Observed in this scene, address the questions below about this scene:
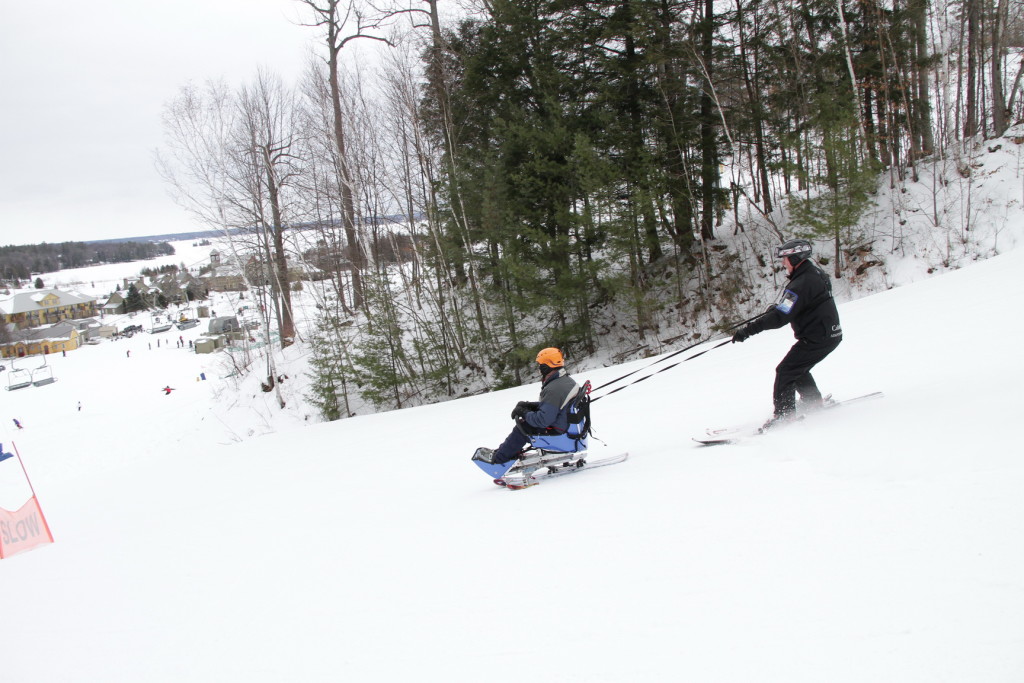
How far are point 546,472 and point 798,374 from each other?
2657 mm

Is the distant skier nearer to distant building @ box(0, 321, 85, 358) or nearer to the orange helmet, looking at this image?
the orange helmet

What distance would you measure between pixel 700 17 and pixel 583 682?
19.3 metres

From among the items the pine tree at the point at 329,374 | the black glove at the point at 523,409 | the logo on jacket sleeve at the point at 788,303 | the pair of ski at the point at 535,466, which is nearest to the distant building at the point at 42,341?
the pine tree at the point at 329,374

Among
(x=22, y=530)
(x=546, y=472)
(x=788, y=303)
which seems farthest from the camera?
(x=22, y=530)

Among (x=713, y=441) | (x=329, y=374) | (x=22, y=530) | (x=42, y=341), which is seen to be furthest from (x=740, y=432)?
(x=42, y=341)

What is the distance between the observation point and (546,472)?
5.82 metres

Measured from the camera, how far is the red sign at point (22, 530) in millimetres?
7023

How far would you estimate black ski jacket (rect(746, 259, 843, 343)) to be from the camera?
5.05 meters

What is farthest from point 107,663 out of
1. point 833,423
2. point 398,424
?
point 398,424

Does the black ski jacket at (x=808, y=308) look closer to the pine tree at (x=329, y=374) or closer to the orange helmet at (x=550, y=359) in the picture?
the orange helmet at (x=550, y=359)

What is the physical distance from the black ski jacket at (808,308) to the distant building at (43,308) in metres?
105

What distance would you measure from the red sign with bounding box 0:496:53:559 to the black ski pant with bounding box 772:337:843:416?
882cm

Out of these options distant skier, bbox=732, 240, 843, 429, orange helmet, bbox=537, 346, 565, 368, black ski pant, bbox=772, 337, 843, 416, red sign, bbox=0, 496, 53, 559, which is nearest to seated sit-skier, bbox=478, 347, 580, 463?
orange helmet, bbox=537, 346, 565, 368

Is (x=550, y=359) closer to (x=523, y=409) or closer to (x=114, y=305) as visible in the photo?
(x=523, y=409)
